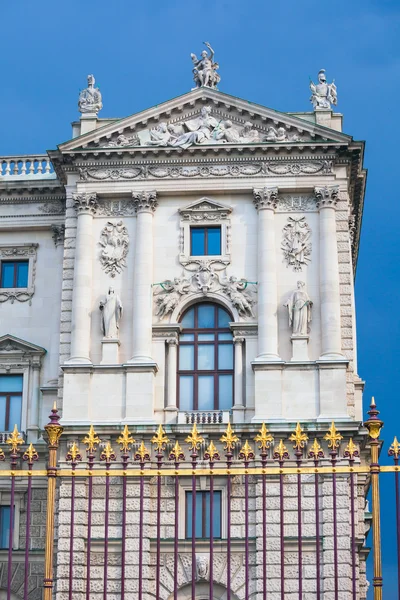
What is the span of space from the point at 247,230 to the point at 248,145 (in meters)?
3.04

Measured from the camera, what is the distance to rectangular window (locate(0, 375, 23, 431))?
43.8 metres

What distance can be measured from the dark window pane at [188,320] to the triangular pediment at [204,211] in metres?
3.38

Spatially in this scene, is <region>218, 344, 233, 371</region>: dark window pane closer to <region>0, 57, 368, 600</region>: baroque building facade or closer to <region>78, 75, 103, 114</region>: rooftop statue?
<region>0, 57, 368, 600</region>: baroque building facade

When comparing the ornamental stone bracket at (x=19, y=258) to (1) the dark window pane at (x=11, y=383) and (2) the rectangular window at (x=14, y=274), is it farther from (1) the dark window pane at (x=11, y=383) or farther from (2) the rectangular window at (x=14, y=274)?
(1) the dark window pane at (x=11, y=383)

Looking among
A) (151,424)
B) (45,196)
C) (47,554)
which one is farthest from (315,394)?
(47,554)

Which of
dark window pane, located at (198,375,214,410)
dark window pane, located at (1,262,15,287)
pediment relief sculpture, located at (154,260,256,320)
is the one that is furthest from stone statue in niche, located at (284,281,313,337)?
dark window pane, located at (1,262,15,287)

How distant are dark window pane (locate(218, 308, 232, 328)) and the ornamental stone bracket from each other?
7.59m

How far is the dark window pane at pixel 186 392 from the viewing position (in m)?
41.4

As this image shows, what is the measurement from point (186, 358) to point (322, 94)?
36.4 feet

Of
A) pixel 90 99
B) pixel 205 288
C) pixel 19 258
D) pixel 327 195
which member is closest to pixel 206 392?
pixel 205 288

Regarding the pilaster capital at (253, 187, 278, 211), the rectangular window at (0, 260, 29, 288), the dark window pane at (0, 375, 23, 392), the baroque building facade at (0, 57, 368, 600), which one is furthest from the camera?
the rectangular window at (0, 260, 29, 288)

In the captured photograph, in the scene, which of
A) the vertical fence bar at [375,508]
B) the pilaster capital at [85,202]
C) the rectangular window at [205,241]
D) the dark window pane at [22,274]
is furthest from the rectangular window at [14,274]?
the vertical fence bar at [375,508]

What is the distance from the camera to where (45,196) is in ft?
152

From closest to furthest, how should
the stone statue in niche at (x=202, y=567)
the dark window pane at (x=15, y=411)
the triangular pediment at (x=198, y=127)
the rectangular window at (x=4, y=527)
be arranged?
the stone statue in niche at (x=202, y=567), the rectangular window at (x=4, y=527), the triangular pediment at (x=198, y=127), the dark window pane at (x=15, y=411)
